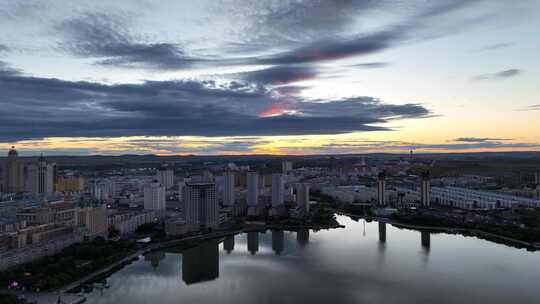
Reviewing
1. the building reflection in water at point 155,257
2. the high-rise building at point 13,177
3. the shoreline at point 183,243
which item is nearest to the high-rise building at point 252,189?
the shoreline at point 183,243

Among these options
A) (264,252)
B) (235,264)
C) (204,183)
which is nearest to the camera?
(235,264)

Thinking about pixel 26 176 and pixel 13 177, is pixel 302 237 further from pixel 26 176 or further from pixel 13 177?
pixel 13 177

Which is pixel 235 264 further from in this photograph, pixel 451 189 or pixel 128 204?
pixel 451 189

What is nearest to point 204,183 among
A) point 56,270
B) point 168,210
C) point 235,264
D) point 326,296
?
point 168,210

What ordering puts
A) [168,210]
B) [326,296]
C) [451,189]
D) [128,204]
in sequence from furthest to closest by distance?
[451,189], [128,204], [168,210], [326,296]

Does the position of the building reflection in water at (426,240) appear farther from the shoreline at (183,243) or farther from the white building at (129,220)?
the white building at (129,220)

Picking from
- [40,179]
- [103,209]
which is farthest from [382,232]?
[40,179]

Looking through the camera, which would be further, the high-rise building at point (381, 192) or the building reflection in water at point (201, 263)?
the high-rise building at point (381, 192)
